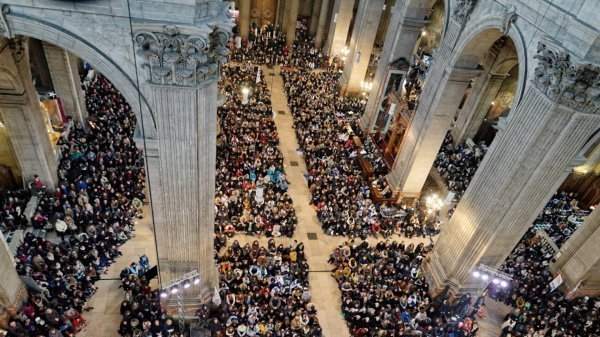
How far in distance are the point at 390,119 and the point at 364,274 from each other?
33.8 feet

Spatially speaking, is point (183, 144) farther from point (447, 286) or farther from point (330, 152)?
point (330, 152)

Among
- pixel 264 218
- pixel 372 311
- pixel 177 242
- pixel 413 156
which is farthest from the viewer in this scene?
pixel 413 156

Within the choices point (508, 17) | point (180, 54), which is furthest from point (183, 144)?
point (508, 17)

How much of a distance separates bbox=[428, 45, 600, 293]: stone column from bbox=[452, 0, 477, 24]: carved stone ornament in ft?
15.4

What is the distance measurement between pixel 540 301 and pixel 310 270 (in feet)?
31.8

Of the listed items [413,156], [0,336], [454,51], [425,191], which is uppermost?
[454,51]

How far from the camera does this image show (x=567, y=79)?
11.3 metres

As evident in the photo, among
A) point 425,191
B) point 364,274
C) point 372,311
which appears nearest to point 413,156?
point 425,191

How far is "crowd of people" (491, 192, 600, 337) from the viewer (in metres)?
16.1

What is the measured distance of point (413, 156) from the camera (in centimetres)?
2066

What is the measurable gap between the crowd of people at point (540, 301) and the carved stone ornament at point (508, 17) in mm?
10649

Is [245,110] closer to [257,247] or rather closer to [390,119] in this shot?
[390,119]

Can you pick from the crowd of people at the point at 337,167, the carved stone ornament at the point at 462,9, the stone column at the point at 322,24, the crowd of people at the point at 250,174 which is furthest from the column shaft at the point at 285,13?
the carved stone ornament at the point at 462,9

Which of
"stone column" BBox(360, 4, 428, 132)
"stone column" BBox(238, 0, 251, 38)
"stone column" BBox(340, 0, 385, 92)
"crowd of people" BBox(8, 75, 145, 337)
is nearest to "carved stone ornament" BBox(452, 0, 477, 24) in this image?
"stone column" BBox(360, 4, 428, 132)
